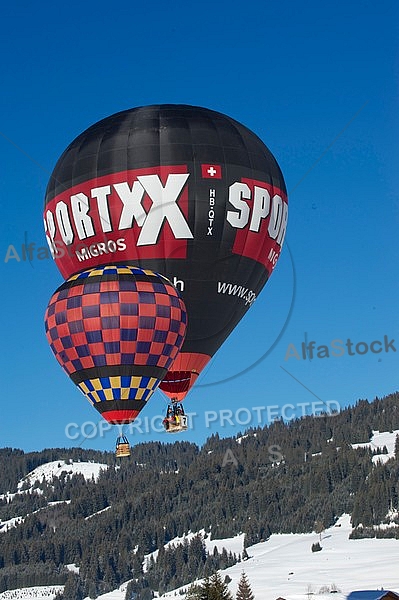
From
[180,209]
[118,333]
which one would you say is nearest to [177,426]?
[118,333]

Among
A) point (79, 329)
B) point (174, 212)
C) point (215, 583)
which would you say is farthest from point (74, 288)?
point (215, 583)

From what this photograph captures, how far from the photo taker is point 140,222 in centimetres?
3431

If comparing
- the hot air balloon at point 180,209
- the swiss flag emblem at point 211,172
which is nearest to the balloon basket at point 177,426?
the hot air balloon at point 180,209

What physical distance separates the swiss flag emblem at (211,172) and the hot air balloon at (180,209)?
0.03 m

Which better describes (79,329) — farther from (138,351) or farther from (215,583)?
(215,583)

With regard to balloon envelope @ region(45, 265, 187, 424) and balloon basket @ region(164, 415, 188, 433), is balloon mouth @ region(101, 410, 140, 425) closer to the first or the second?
balloon envelope @ region(45, 265, 187, 424)

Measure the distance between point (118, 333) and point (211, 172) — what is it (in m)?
6.12

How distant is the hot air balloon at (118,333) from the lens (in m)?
32.6

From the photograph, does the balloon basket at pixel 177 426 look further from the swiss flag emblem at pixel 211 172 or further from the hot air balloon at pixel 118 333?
the swiss flag emblem at pixel 211 172

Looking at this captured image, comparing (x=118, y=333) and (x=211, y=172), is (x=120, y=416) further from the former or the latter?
(x=211, y=172)

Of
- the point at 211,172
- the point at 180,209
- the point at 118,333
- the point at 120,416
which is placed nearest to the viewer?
the point at 118,333

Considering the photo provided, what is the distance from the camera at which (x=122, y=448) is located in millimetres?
32938

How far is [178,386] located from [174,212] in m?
5.41

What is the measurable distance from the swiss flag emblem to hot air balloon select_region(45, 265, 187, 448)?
12.8 feet
